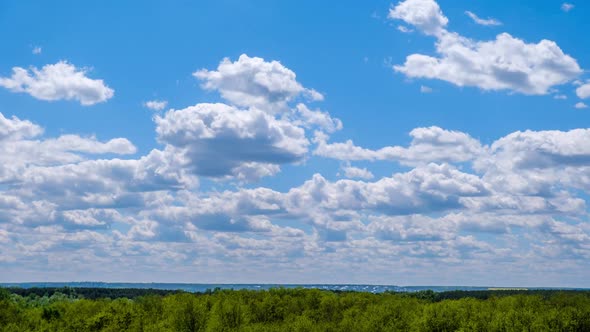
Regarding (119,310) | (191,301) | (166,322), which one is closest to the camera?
(166,322)

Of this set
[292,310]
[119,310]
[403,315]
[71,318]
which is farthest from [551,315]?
[71,318]

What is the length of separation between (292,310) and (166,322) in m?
48.3

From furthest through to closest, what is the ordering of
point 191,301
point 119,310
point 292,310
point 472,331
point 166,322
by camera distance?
1. point 292,310
2. point 191,301
3. point 119,310
4. point 166,322
5. point 472,331

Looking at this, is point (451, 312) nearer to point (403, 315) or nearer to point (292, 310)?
point (403, 315)

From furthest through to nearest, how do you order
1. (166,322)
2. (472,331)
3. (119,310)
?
1. (119,310)
2. (166,322)
3. (472,331)

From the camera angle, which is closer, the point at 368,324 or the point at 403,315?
the point at 368,324

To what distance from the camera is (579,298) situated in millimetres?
175000

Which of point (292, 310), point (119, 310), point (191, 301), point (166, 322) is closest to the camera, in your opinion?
point (166, 322)

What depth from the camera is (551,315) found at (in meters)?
142

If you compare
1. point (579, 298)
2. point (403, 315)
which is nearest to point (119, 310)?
point (403, 315)

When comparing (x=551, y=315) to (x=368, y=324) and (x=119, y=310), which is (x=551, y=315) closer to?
(x=368, y=324)

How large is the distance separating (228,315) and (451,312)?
171 feet

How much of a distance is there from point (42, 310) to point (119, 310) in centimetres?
2994

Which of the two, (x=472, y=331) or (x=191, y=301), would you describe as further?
(x=191, y=301)
